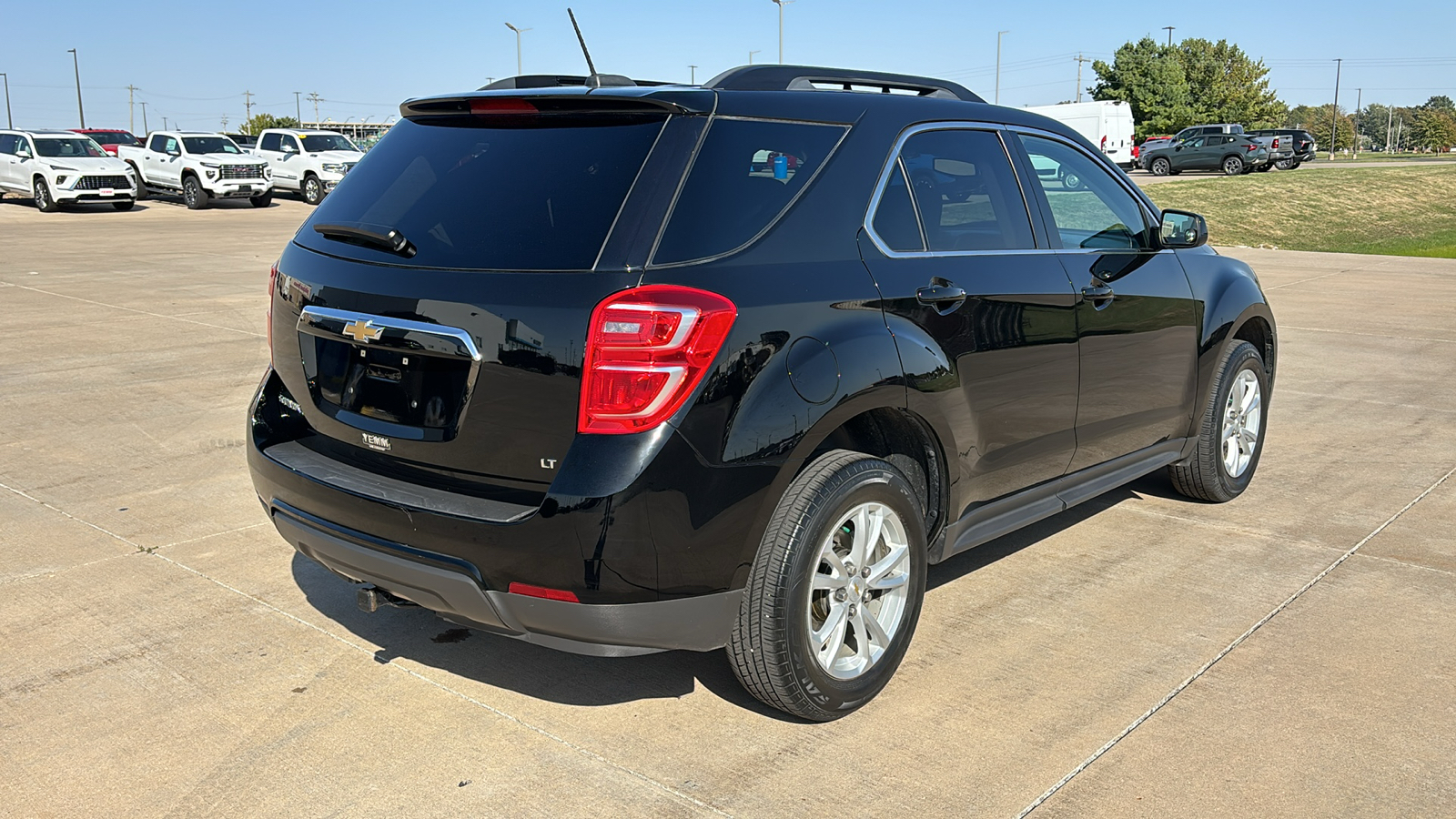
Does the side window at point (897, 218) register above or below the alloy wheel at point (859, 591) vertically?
above

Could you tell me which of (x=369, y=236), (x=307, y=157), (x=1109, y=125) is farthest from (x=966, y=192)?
(x=1109, y=125)

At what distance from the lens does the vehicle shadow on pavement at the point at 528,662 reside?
379cm

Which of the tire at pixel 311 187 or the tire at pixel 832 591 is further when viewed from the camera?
the tire at pixel 311 187

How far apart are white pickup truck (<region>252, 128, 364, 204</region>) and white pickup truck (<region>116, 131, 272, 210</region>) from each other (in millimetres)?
495

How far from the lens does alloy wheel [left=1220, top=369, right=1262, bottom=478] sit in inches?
227

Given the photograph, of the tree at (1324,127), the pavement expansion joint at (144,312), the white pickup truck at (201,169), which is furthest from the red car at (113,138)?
the tree at (1324,127)

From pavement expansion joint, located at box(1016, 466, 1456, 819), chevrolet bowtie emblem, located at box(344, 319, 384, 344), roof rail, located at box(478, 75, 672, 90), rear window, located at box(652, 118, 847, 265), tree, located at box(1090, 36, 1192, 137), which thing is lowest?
pavement expansion joint, located at box(1016, 466, 1456, 819)

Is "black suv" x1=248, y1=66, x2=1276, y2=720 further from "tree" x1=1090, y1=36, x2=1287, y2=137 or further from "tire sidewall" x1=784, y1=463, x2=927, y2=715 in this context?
"tree" x1=1090, y1=36, x2=1287, y2=137

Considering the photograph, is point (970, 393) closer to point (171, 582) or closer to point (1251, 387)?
point (1251, 387)

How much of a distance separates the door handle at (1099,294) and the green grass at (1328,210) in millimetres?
20509

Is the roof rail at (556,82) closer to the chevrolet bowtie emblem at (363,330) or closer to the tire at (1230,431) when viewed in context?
the chevrolet bowtie emblem at (363,330)

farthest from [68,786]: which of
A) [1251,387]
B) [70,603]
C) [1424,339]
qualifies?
[1424,339]

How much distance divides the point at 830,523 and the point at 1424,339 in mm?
9639

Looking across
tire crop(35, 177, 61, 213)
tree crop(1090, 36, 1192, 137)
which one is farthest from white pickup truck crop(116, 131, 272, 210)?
tree crop(1090, 36, 1192, 137)
